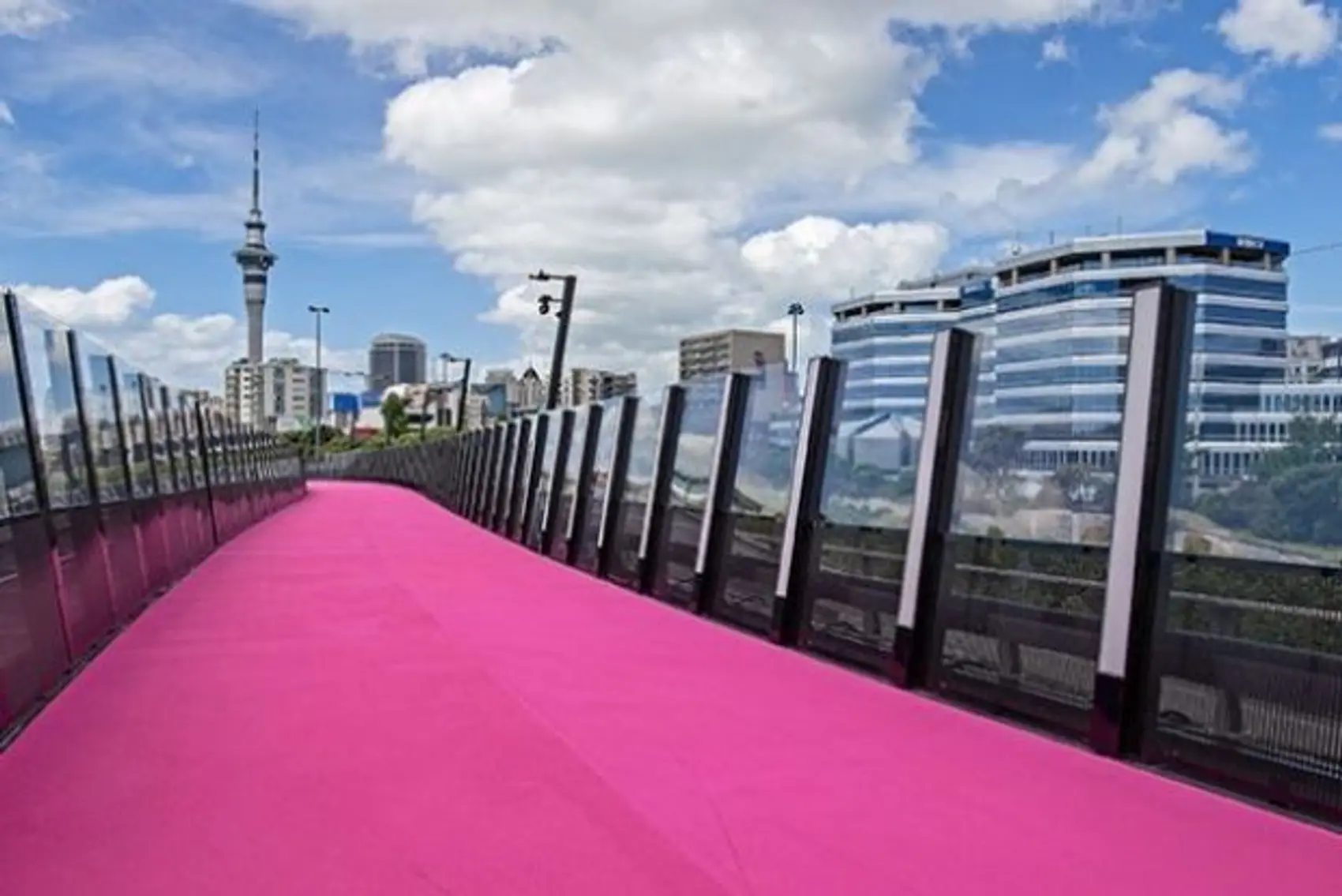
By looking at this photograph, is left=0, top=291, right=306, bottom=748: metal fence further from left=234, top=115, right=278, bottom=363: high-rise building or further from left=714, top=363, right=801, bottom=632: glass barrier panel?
left=234, top=115, right=278, bottom=363: high-rise building

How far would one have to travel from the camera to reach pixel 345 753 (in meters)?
5.14

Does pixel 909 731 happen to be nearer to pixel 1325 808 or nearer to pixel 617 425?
pixel 1325 808

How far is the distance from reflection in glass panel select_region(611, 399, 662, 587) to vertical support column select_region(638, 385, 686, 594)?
14 centimetres

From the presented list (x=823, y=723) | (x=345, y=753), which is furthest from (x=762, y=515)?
(x=345, y=753)

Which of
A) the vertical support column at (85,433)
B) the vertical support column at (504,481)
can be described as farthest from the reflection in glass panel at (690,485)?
the vertical support column at (504,481)

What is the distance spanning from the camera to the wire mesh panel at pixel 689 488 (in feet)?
35.7

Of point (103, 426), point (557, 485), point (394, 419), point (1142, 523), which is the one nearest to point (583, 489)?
point (557, 485)

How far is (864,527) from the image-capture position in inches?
312

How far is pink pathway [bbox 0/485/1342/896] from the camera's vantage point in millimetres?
3719

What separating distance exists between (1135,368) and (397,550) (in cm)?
1314

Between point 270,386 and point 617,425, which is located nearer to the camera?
point 617,425

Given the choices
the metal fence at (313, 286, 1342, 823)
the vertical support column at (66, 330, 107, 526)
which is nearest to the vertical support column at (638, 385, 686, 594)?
the metal fence at (313, 286, 1342, 823)

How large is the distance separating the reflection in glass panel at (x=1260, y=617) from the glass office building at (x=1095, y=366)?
12 cm

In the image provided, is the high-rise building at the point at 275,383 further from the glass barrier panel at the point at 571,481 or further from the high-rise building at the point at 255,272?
the glass barrier panel at the point at 571,481
